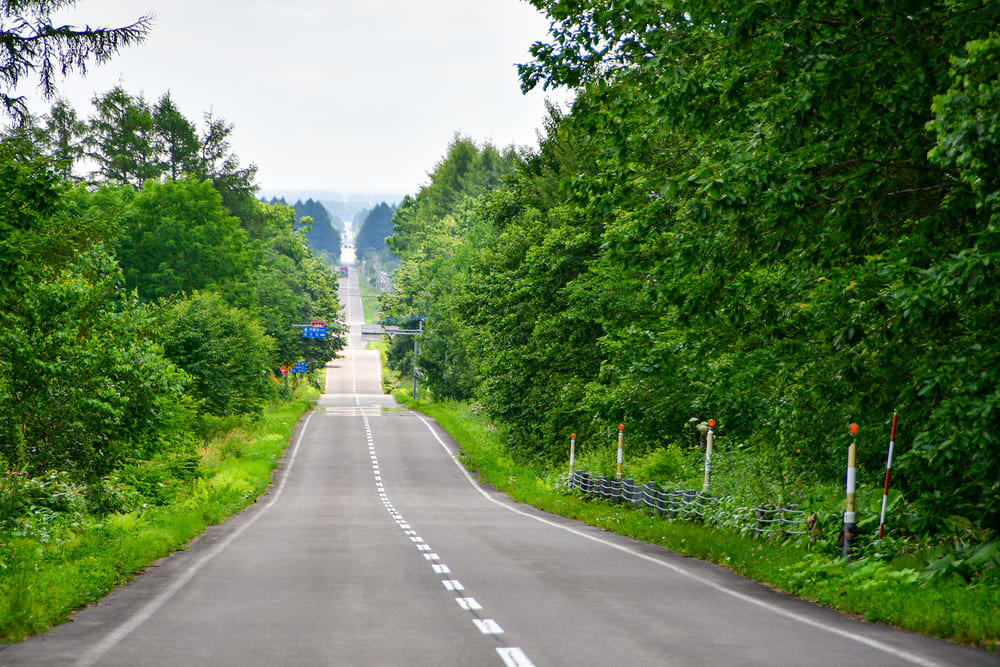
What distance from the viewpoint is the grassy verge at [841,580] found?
29.0 feet

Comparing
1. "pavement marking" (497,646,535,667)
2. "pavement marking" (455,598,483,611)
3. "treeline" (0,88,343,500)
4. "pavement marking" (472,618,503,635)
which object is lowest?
"pavement marking" (455,598,483,611)

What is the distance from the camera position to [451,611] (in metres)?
9.98

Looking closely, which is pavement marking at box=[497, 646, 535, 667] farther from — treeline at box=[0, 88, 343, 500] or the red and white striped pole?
treeline at box=[0, 88, 343, 500]

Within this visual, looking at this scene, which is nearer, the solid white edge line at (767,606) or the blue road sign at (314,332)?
the solid white edge line at (767,606)

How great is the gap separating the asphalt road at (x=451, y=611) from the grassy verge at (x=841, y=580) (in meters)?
0.29

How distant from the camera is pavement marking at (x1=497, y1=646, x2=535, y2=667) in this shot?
7.35 m

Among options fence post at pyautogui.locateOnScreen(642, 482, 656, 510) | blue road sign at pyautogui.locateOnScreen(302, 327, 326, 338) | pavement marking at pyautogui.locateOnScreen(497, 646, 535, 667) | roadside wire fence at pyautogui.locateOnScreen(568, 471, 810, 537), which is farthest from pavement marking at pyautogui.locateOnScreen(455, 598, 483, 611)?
blue road sign at pyautogui.locateOnScreen(302, 327, 326, 338)

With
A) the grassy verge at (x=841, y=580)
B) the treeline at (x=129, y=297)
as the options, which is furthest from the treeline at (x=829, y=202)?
the treeline at (x=129, y=297)

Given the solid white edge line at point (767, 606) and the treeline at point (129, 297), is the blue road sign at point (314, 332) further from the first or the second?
the solid white edge line at point (767, 606)

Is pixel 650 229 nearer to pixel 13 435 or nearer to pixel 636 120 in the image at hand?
pixel 636 120

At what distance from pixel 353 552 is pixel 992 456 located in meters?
10.0

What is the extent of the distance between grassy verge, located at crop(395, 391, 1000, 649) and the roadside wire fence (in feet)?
0.75

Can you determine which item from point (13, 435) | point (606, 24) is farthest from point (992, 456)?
point (13, 435)

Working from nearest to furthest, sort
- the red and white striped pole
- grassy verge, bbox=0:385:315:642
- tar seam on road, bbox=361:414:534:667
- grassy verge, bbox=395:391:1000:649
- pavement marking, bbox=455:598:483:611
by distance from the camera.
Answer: tar seam on road, bbox=361:414:534:667 → grassy verge, bbox=395:391:1000:649 → grassy verge, bbox=0:385:315:642 → pavement marking, bbox=455:598:483:611 → the red and white striped pole
